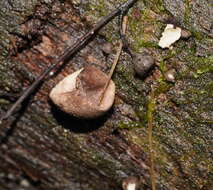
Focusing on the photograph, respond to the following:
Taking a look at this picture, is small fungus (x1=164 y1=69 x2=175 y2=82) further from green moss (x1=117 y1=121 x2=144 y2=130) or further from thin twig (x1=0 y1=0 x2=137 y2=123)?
thin twig (x1=0 y1=0 x2=137 y2=123)

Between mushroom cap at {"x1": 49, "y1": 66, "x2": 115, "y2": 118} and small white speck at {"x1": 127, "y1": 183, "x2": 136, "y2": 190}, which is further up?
mushroom cap at {"x1": 49, "y1": 66, "x2": 115, "y2": 118}

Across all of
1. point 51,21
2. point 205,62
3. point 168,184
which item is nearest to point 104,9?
point 51,21

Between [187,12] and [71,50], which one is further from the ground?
[187,12]

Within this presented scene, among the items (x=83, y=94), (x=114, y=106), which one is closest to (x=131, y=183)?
(x=114, y=106)

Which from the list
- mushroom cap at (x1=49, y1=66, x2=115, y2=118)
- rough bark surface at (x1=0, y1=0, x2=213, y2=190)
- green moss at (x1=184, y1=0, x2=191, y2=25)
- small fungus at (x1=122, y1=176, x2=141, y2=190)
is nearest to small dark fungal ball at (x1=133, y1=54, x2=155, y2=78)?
rough bark surface at (x1=0, y1=0, x2=213, y2=190)

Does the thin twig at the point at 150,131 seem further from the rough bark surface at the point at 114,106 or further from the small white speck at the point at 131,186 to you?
the small white speck at the point at 131,186

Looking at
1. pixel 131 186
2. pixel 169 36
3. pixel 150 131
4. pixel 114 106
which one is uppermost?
pixel 169 36

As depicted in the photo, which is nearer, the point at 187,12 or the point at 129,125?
the point at 129,125

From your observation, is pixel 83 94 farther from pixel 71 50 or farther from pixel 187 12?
pixel 187 12

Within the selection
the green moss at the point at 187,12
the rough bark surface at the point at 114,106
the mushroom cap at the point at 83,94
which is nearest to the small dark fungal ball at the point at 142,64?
the rough bark surface at the point at 114,106
